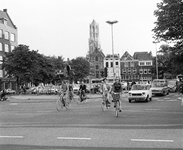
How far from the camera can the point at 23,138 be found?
8.30 metres

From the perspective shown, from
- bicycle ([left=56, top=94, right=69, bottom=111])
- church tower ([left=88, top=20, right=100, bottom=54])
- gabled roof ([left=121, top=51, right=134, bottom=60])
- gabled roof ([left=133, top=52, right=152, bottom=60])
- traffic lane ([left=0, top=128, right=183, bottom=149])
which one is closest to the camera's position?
traffic lane ([left=0, top=128, right=183, bottom=149])

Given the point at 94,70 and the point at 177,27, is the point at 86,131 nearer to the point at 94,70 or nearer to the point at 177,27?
the point at 177,27

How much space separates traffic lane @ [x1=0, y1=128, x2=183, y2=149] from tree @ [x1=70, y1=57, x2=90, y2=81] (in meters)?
80.7

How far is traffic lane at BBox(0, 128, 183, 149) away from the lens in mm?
7172

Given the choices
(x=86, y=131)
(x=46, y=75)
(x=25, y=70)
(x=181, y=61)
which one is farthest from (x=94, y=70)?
(x=86, y=131)

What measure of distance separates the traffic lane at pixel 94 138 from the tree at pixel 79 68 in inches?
3178

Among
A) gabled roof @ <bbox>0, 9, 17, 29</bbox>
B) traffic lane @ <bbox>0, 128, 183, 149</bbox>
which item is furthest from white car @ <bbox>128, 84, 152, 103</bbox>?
gabled roof @ <bbox>0, 9, 17, 29</bbox>

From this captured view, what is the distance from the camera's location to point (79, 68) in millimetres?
90938

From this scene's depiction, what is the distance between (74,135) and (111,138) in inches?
49.4

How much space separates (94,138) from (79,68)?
83051mm

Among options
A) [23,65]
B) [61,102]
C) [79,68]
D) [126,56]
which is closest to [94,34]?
[126,56]

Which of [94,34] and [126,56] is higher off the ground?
[94,34]

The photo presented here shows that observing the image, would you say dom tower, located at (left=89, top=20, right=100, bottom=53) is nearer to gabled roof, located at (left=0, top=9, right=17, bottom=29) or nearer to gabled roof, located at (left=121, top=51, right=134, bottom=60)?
gabled roof, located at (left=121, top=51, right=134, bottom=60)

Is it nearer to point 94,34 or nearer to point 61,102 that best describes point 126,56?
point 94,34
